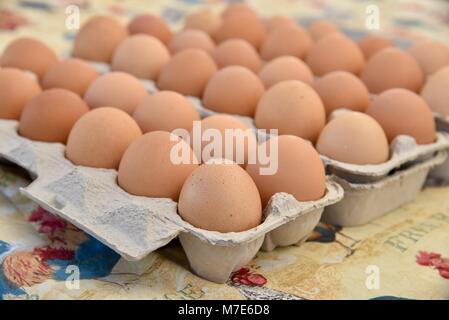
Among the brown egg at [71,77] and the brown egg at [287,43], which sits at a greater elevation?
the brown egg at [287,43]

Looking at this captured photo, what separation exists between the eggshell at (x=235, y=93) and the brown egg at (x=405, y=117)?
273mm

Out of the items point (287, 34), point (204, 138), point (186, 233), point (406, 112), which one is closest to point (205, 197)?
point (186, 233)

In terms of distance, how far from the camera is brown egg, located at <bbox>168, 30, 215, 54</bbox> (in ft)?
5.78

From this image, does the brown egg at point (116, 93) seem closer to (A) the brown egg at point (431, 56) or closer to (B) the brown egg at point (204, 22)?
(B) the brown egg at point (204, 22)

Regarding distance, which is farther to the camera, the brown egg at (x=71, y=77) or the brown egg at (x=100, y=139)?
the brown egg at (x=71, y=77)

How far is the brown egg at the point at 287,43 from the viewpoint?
1.77m

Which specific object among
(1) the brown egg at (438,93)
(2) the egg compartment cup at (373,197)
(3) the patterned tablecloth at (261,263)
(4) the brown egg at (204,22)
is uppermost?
(4) the brown egg at (204,22)

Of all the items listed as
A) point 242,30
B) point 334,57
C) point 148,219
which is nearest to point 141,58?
point 242,30

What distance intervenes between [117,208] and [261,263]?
0.87ft

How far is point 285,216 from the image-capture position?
1013 mm

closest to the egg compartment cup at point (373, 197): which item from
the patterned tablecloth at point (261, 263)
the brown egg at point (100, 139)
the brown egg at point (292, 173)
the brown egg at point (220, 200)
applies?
the patterned tablecloth at point (261, 263)

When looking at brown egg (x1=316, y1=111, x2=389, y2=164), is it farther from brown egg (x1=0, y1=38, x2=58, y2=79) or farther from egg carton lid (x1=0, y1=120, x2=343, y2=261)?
brown egg (x1=0, y1=38, x2=58, y2=79)

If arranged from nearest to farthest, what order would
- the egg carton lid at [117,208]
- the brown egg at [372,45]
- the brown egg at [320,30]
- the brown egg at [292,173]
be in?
1. the egg carton lid at [117,208]
2. the brown egg at [292,173]
3. the brown egg at [372,45]
4. the brown egg at [320,30]

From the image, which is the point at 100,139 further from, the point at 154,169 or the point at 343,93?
the point at 343,93
